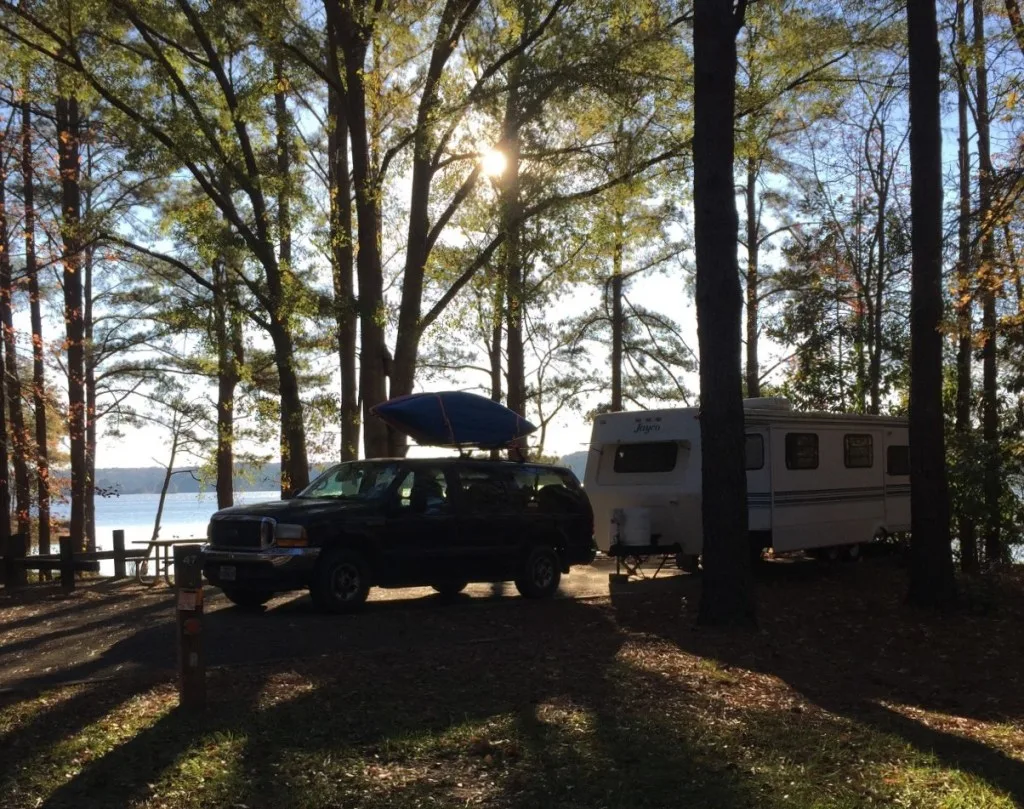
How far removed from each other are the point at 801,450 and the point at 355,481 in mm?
7432

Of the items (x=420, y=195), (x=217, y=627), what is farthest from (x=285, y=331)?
(x=217, y=627)

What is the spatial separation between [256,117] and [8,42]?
417 centimetres

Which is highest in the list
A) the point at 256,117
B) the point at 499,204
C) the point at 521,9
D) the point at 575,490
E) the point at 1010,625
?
the point at 521,9

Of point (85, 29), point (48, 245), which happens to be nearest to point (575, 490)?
point (85, 29)

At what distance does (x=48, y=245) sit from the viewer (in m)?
22.3

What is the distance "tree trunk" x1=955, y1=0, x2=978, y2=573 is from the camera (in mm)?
14731

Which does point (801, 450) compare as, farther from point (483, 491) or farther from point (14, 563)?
point (14, 563)

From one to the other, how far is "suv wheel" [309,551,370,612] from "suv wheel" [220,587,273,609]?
0.74m

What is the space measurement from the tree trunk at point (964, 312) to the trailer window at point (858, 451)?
2230 millimetres

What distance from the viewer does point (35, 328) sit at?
3023 cm

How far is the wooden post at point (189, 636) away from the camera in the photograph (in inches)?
280

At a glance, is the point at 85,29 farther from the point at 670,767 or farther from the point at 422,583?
the point at 670,767

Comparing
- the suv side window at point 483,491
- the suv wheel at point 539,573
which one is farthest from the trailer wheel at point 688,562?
the suv side window at point 483,491

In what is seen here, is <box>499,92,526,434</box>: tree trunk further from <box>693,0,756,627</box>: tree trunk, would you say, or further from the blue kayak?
<box>693,0,756,627</box>: tree trunk
